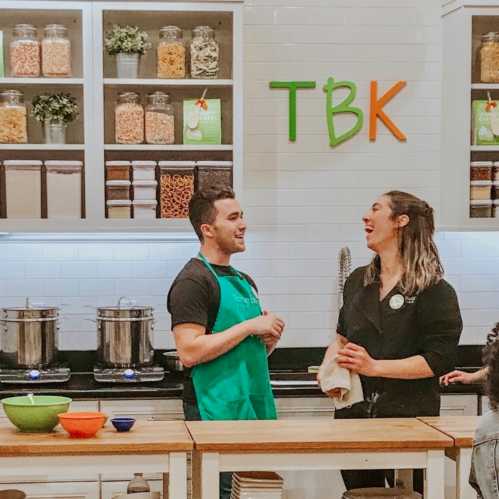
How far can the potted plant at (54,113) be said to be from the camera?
4.63 meters

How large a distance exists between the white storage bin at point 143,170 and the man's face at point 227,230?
990mm

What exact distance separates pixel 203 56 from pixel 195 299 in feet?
5.14

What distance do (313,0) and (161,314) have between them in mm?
1741

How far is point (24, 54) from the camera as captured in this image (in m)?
4.61

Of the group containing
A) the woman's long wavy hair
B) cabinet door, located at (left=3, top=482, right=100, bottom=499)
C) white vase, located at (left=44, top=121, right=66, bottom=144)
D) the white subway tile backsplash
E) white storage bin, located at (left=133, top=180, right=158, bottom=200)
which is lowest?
cabinet door, located at (left=3, top=482, right=100, bottom=499)

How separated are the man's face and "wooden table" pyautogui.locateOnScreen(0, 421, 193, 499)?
0.93 m

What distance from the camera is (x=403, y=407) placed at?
3.53 m

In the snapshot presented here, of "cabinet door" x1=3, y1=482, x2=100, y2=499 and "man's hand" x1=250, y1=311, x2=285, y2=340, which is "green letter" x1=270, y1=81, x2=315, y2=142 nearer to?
"man's hand" x1=250, y1=311, x2=285, y2=340

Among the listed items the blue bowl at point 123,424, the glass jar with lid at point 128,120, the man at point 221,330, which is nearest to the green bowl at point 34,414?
the blue bowl at point 123,424

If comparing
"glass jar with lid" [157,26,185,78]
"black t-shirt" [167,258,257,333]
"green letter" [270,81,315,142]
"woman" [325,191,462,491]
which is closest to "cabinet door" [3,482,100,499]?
"black t-shirt" [167,258,257,333]

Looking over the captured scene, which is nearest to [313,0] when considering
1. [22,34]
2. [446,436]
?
[22,34]

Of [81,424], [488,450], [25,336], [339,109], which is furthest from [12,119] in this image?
[488,450]

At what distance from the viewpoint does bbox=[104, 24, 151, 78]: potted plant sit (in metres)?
4.62

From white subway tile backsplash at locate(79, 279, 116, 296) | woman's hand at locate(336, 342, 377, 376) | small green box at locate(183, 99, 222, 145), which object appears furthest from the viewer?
white subway tile backsplash at locate(79, 279, 116, 296)
